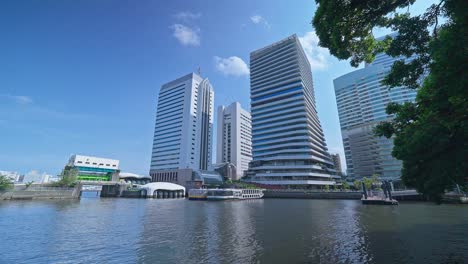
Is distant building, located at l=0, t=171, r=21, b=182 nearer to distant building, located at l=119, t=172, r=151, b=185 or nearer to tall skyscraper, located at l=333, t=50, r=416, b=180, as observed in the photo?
distant building, located at l=119, t=172, r=151, b=185

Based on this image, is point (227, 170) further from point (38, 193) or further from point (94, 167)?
point (38, 193)

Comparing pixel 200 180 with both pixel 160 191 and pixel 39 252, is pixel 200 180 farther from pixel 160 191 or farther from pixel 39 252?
pixel 39 252

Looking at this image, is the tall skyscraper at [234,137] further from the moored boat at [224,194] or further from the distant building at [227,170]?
the moored boat at [224,194]

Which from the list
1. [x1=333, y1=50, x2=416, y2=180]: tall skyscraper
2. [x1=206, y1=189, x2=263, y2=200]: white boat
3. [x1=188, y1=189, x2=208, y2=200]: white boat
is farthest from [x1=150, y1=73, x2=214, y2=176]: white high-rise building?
[x1=333, y1=50, x2=416, y2=180]: tall skyscraper

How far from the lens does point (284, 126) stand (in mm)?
117000

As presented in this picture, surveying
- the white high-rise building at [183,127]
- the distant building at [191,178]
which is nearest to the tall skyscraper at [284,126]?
the distant building at [191,178]

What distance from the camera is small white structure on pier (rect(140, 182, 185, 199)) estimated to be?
88.9 meters

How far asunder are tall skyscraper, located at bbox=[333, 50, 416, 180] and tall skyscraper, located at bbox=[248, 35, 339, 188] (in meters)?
20.8

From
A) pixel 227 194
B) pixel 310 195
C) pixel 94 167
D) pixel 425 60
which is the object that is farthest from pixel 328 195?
pixel 94 167

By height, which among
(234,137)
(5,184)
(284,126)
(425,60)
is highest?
(234,137)

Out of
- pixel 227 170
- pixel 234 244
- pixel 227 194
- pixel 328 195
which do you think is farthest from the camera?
pixel 227 170

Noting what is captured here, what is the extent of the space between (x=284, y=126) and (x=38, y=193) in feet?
351

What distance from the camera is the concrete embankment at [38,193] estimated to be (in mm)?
60763

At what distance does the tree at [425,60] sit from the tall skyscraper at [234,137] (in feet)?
474
